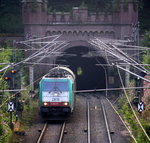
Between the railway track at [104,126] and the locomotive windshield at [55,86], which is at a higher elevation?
the locomotive windshield at [55,86]

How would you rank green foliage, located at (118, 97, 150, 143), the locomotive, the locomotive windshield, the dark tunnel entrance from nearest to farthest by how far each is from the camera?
green foliage, located at (118, 97, 150, 143) → the locomotive → the locomotive windshield → the dark tunnel entrance

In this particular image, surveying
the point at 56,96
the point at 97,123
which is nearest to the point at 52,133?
the point at 56,96

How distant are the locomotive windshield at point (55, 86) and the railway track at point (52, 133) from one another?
1807 millimetres

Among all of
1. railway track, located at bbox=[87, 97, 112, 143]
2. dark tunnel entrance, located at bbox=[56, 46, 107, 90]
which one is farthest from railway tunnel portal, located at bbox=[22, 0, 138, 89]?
railway track, located at bbox=[87, 97, 112, 143]

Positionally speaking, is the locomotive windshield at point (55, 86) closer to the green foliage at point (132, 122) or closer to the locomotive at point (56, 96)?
the locomotive at point (56, 96)

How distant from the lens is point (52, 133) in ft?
69.9

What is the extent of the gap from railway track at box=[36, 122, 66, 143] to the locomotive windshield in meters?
1.81

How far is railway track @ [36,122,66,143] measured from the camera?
65.0ft

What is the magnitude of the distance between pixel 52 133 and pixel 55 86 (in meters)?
3.01

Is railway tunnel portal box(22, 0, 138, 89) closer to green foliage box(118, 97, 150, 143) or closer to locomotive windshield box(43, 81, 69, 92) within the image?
green foliage box(118, 97, 150, 143)

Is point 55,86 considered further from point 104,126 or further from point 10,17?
point 10,17

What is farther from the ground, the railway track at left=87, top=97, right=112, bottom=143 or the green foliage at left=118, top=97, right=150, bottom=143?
the green foliage at left=118, top=97, right=150, bottom=143

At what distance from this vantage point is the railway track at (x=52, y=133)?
65.0 feet

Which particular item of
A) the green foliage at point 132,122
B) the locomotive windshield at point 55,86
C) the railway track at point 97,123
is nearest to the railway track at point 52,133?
the railway track at point 97,123
